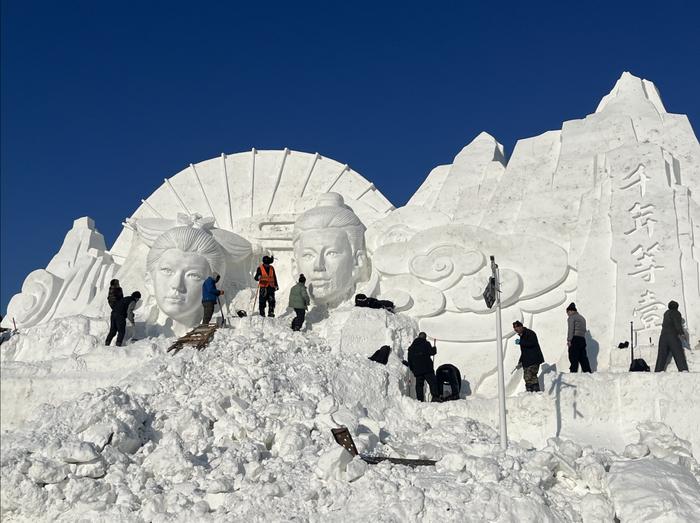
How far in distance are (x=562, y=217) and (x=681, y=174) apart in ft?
6.51

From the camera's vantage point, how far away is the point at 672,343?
1166 centimetres

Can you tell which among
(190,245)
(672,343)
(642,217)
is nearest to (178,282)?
(190,245)

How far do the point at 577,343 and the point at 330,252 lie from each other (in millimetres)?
4648

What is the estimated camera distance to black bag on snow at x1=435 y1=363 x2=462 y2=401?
12984mm

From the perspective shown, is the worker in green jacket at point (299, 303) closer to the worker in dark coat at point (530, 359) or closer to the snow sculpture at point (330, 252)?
the snow sculpture at point (330, 252)

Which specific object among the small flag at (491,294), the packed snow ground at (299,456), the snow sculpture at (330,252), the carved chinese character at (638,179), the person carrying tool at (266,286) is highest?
the carved chinese character at (638,179)

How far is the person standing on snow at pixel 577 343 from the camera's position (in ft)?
40.9

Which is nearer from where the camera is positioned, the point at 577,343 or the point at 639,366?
the point at 639,366

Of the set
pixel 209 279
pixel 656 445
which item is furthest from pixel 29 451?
pixel 656 445

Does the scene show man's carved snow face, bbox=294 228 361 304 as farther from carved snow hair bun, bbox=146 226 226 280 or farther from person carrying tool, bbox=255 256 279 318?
carved snow hair bun, bbox=146 226 226 280

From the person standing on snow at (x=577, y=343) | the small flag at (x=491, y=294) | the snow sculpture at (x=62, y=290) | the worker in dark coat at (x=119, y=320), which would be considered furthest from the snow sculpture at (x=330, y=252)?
the small flag at (x=491, y=294)

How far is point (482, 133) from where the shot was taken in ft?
59.1

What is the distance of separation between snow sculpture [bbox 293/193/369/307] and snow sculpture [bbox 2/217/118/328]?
14.9ft

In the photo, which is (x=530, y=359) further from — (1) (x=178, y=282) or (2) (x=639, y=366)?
(1) (x=178, y=282)
